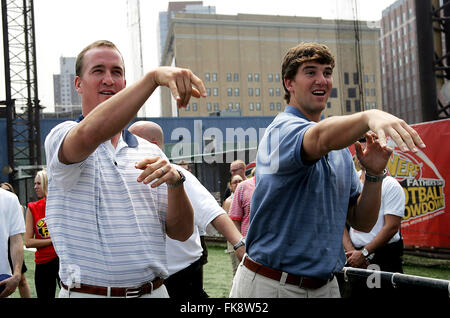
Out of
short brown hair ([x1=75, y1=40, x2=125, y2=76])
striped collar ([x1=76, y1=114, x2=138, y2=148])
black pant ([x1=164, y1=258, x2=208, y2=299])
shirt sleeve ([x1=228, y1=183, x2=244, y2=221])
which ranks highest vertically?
short brown hair ([x1=75, y1=40, x2=125, y2=76])

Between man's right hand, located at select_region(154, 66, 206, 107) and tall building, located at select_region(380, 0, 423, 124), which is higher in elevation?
tall building, located at select_region(380, 0, 423, 124)

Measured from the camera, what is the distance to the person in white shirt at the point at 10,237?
13.6 ft

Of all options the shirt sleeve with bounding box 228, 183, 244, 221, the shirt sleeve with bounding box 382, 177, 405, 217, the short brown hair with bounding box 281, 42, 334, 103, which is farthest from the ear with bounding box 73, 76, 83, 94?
the shirt sleeve with bounding box 382, 177, 405, 217

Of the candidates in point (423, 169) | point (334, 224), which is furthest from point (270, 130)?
point (423, 169)

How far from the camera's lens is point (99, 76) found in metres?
2.08

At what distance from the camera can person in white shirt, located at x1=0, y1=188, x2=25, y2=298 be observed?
4.14 m

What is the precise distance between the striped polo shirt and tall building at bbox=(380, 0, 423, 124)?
72.9 metres

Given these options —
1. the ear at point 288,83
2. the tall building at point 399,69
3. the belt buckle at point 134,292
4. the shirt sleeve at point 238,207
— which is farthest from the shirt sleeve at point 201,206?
the tall building at point 399,69

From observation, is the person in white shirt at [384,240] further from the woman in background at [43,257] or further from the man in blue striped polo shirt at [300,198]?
the woman in background at [43,257]

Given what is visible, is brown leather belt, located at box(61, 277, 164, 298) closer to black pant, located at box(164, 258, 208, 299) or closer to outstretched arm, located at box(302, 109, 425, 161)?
outstretched arm, located at box(302, 109, 425, 161)

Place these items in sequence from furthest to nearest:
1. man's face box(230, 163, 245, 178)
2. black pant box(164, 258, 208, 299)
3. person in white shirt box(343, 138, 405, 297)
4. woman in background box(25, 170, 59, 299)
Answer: man's face box(230, 163, 245, 178) → woman in background box(25, 170, 59, 299) → person in white shirt box(343, 138, 405, 297) → black pant box(164, 258, 208, 299)

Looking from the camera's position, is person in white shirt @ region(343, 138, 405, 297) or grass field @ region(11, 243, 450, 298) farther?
grass field @ region(11, 243, 450, 298)

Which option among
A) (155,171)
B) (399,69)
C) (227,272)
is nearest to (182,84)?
(155,171)

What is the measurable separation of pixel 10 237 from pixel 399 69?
80900 mm
